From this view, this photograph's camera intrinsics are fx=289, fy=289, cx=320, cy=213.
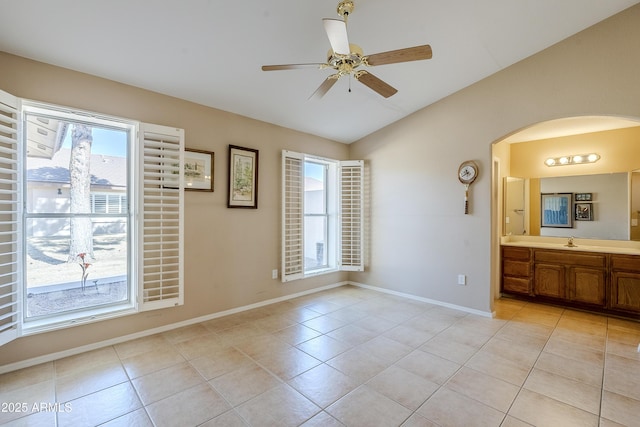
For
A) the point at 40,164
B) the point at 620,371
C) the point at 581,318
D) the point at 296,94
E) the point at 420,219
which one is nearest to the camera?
the point at 620,371

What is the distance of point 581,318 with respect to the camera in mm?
3775

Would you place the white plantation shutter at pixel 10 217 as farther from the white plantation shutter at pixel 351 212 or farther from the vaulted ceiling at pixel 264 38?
the white plantation shutter at pixel 351 212

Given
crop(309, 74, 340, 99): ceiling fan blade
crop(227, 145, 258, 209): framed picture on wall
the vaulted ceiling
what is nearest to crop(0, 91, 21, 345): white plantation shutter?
the vaulted ceiling

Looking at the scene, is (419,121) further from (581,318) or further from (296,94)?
(581,318)

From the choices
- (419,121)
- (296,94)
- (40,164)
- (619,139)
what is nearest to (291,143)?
(296,94)

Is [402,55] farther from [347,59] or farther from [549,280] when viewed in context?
[549,280]

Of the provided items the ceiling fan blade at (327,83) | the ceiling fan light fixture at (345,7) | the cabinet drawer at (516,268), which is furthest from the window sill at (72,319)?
the cabinet drawer at (516,268)

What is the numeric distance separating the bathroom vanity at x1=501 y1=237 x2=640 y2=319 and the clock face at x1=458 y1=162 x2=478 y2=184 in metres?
1.60

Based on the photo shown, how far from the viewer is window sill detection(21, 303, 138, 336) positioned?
2541mm

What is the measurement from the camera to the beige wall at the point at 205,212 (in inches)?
102

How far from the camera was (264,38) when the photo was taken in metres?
2.57

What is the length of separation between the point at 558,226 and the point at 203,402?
5.44m

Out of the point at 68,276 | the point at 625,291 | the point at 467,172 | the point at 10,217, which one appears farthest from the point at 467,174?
the point at 10,217

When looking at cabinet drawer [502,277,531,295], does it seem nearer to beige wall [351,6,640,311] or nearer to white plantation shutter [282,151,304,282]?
beige wall [351,6,640,311]
